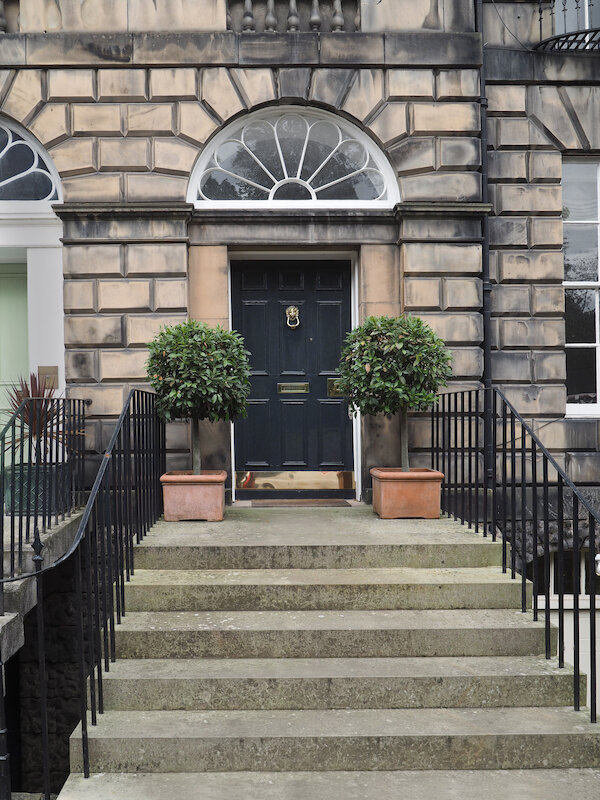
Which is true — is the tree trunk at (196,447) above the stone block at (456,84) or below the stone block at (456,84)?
below

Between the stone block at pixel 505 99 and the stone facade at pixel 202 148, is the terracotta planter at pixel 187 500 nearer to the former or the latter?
the stone facade at pixel 202 148

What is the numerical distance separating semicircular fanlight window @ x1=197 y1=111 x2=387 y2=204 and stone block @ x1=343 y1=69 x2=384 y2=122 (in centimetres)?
26

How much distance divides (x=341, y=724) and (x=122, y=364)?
428cm

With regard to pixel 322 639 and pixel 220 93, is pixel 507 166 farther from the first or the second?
pixel 322 639

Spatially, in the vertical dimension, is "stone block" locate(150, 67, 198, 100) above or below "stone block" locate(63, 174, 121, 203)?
above

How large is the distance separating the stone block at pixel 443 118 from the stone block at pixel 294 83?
3.35 ft

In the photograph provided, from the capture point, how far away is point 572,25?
318 inches

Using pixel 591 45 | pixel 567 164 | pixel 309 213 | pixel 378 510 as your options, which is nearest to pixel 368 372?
pixel 378 510

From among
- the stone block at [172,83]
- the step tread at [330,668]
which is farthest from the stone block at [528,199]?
the step tread at [330,668]

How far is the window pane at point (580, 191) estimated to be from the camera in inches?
318

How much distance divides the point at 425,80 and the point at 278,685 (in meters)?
5.76

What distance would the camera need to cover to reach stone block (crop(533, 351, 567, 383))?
25.6 ft

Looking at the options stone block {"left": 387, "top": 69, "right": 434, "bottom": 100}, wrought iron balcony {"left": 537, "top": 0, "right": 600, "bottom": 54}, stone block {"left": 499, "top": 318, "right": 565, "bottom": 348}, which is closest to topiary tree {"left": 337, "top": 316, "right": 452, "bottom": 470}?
stone block {"left": 499, "top": 318, "right": 565, "bottom": 348}

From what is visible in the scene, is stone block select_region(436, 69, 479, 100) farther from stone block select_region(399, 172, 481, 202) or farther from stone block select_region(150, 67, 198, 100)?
stone block select_region(150, 67, 198, 100)
